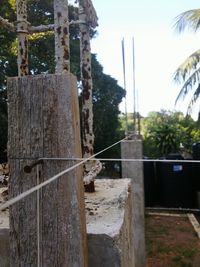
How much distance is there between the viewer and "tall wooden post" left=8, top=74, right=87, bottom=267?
1.09 m

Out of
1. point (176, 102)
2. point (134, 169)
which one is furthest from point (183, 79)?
point (134, 169)

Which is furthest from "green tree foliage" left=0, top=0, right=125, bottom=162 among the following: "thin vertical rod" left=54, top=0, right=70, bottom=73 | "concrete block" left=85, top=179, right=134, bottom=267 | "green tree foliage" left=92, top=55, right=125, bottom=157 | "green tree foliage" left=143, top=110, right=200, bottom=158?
"concrete block" left=85, top=179, right=134, bottom=267

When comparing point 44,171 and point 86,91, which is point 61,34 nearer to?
point 86,91

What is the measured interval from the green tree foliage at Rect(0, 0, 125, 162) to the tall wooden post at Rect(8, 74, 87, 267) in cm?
847

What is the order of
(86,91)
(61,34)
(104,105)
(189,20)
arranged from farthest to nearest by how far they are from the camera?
(104,105) < (189,20) < (86,91) < (61,34)

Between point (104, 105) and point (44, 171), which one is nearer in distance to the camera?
point (44, 171)

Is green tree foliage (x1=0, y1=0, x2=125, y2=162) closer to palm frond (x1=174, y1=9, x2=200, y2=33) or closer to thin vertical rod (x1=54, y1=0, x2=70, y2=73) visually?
palm frond (x1=174, y1=9, x2=200, y2=33)

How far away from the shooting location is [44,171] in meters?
1.09

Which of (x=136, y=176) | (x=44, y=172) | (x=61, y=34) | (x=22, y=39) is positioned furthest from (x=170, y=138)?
(x=44, y=172)

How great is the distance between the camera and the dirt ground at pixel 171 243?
4887 mm

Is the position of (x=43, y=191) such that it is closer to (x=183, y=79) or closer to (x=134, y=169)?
(x=134, y=169)

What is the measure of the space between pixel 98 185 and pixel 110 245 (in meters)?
1.47

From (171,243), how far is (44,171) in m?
→ 4.81

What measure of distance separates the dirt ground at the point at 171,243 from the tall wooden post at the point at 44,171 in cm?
399
